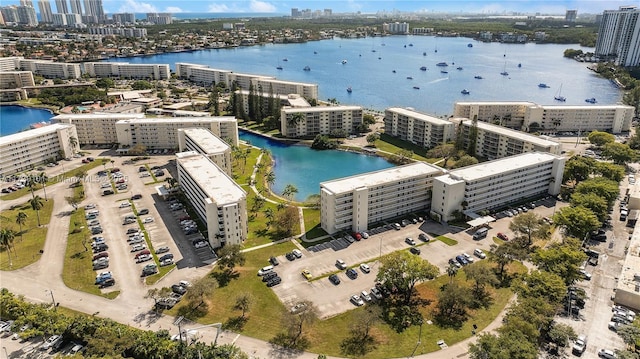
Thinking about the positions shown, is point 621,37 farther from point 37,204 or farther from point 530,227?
point 37,204

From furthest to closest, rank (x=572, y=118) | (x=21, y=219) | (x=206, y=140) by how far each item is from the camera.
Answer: (x=572, y=118) → (x=206, y=140) → (x=21, y=219)

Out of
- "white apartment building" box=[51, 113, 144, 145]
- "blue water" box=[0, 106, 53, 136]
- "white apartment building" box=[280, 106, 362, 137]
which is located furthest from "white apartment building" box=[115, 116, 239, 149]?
"blue water" box=[0, 106, 53, 136]

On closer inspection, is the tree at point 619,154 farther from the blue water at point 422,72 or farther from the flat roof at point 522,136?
the blue water at point 422,72

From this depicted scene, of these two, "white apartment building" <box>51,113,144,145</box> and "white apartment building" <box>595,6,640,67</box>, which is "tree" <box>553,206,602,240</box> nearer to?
"white apartment building" <box>51,113,144,145</box>

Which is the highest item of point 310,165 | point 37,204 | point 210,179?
point 210,179

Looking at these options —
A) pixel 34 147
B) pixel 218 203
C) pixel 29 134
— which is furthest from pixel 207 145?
pixel 29 134

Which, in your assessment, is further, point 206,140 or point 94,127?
point 94,127

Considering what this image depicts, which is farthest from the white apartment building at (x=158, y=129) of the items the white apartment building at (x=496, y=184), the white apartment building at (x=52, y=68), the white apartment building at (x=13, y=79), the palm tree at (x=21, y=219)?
the white apartment building at (x=52, y=68)
